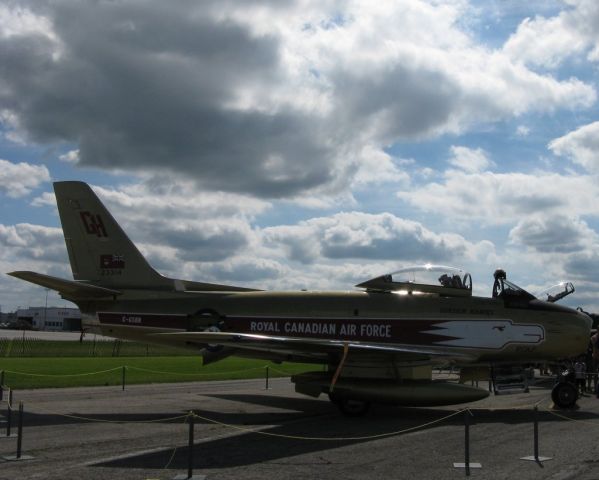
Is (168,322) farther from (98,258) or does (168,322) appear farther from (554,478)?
(554,478)

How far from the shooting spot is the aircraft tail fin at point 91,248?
1655 cm

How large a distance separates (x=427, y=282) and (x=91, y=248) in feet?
28.8

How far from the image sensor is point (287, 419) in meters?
13.2

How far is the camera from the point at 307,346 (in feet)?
42.5

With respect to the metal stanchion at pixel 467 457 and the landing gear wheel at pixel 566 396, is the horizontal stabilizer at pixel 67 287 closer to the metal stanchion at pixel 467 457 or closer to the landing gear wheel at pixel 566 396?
the metal stanchion at pixel 467 457

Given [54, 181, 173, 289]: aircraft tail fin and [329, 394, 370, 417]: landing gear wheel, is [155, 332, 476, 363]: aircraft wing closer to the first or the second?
[329, 394, 370, 417]: landing gear wheel

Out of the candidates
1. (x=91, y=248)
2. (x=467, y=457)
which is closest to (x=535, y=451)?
(x=467, y=457)

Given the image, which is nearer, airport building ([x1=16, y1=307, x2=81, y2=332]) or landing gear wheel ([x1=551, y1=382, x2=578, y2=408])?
landing gear wheel ([x1=551, y1=382, x2=578, y2=408])

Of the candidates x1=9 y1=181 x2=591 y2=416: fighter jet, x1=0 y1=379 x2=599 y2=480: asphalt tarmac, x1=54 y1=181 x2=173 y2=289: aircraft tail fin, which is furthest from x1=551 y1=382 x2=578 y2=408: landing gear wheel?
x1=54 y1=181 x2=173 y2=289: aircraft tail fin

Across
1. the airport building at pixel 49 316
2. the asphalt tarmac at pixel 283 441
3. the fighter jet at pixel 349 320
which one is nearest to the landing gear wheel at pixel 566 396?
the fighter jet at pixel 349 320

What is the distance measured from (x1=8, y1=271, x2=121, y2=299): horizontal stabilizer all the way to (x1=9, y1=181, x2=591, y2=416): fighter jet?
26mm

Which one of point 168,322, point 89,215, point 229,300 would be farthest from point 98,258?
point 229,300

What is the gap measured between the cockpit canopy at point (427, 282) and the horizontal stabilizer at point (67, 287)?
691 cm

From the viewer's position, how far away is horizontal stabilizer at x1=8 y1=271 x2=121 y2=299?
13.6m
